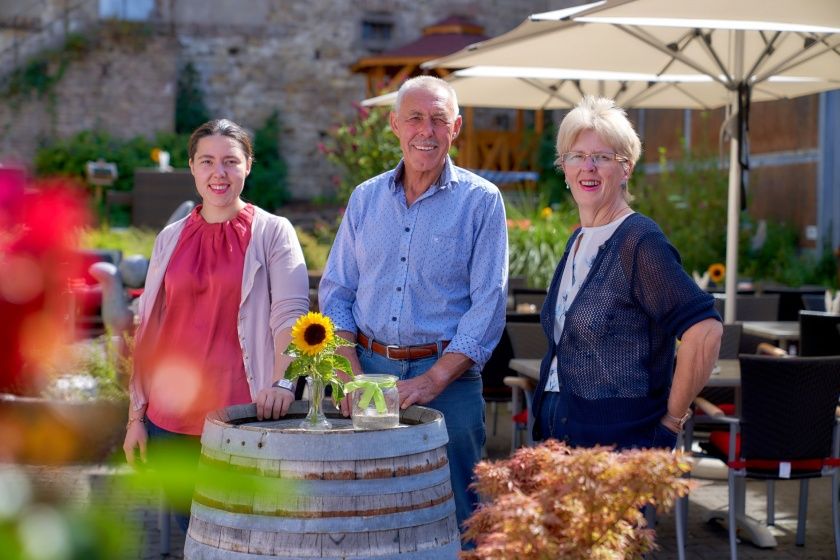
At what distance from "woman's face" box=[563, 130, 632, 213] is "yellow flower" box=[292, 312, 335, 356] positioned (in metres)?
0.65

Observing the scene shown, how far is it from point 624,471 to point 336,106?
80.9 feet

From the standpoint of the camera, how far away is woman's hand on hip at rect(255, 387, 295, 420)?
107 inches

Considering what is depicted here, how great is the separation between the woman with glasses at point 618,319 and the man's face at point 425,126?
0.34 metres

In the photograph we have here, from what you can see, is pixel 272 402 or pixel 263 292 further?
pixel 263 292

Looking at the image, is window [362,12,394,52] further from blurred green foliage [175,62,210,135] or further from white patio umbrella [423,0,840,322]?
white patio umbrella [423,0,840,322]

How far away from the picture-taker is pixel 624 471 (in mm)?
1849

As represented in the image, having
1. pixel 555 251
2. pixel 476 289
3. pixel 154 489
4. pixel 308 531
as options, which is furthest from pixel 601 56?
pixel 154 489

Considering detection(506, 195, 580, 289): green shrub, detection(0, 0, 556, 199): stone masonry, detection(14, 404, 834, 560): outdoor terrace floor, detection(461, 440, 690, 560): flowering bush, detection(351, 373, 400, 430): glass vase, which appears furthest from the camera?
detection(0, 0, 556, 199): stone masonry

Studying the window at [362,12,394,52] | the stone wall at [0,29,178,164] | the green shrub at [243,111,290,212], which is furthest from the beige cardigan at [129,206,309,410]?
the window at [362,12,394,52]

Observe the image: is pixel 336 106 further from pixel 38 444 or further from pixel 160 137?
pixel 38 444

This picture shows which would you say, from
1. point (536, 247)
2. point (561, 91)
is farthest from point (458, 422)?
point (536, 247)

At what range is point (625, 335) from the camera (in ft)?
8.61

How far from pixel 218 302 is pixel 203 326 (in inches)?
2.9

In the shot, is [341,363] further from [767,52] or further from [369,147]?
[369,147]
